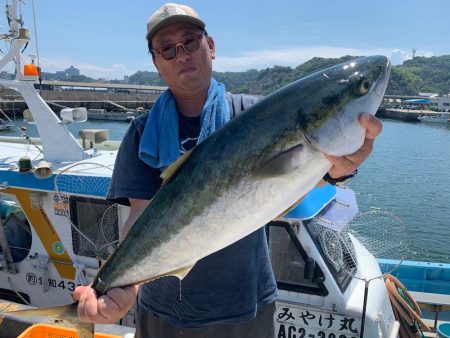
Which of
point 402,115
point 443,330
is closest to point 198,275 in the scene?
point 443,330

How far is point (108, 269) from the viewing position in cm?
197

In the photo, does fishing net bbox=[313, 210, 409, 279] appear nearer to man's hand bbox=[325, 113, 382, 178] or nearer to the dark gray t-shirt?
the dark gray t-shirt

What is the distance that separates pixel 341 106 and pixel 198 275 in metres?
1.16

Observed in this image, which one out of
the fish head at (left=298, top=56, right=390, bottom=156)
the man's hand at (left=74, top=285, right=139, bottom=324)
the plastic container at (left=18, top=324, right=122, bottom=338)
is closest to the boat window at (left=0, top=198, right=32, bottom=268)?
the plastic container at (left=18, top=324, right=122, bottom=338)

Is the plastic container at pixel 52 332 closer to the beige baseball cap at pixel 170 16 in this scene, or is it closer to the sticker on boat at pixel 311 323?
the sticker on boat at pixel 311 323

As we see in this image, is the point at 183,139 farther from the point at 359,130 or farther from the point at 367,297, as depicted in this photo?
the point at 367,297

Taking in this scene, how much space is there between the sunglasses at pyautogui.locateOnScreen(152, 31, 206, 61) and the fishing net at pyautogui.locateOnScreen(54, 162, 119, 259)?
300cm

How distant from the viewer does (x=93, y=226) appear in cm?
512

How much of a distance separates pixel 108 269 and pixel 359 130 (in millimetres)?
1345

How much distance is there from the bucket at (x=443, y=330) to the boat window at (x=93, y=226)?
185 inches

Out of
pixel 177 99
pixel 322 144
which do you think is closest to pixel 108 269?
pixel 177 99

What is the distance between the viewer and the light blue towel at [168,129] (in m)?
2.12

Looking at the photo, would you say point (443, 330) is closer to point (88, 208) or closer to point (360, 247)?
point (360, 247)

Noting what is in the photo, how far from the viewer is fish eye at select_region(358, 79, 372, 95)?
5.71 ft
